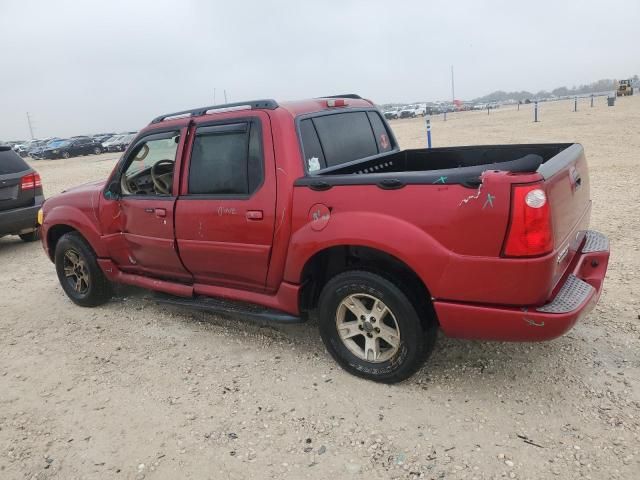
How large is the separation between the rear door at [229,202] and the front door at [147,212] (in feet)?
0.56

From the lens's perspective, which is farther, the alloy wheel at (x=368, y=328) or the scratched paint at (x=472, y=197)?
the alloy wheel at (x=368, y=328)

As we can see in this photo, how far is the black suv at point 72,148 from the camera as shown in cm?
4038

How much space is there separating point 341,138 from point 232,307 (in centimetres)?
157

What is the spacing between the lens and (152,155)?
4578mm

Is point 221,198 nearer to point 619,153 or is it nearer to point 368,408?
point 368,408

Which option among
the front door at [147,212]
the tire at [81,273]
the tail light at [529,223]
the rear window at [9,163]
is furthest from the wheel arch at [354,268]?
the rear window at [9,163]

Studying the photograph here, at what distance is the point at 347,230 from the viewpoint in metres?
3.16

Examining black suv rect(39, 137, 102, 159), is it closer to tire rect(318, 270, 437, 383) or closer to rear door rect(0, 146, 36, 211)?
rear door rect(0, 146, 36, 211)

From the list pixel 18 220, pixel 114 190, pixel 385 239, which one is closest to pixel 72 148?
pixel 18 220

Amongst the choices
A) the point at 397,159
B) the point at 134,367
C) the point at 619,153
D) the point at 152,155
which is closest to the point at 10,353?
the point at 134,367

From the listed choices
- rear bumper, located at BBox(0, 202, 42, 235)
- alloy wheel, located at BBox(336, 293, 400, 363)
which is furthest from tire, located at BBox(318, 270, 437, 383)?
rear bumper, located at BBox(0, 202, 42, 235)

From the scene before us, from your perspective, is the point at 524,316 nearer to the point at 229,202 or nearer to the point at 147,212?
the point at 229,202

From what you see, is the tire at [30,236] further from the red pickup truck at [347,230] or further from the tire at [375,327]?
the tire at [375,327]

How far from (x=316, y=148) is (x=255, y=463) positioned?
212 centimetres
